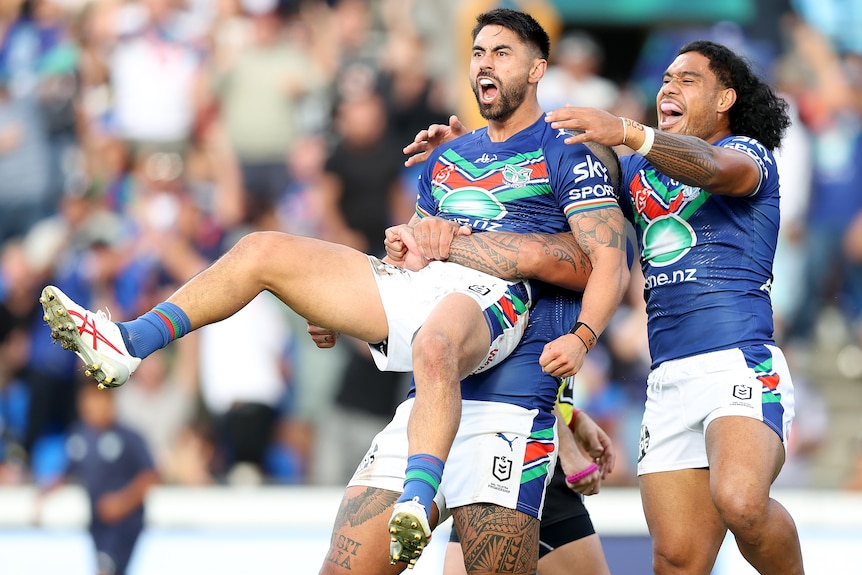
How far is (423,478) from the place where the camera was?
414 cm

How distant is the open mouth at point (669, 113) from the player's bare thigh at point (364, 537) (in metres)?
1.97

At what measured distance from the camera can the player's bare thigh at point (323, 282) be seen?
458cm

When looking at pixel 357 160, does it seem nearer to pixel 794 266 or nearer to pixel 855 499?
pixel 794 266

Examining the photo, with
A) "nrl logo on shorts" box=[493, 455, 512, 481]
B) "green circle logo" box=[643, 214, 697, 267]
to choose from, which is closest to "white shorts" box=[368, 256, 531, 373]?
"nrl logo on shorts" box=[493, 455, 512, 481]

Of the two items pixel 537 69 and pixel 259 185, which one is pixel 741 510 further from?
pixel 259 185

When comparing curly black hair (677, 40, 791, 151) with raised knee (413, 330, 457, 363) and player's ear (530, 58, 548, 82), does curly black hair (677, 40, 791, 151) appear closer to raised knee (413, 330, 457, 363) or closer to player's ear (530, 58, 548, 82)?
player's ear (530, 58, 548, 82)

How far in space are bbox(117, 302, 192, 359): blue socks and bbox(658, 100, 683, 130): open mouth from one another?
226 cm

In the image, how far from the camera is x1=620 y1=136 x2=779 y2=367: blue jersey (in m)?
4.92

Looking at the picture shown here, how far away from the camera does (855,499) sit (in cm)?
955

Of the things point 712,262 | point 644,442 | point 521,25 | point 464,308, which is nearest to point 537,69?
point 521,25

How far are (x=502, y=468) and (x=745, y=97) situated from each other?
6.49 ft

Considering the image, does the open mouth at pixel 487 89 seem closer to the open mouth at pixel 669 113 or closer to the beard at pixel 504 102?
the beard at pixel 504 102

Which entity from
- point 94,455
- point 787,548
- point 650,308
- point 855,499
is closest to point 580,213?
point 650,308

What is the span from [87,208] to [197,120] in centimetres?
125
